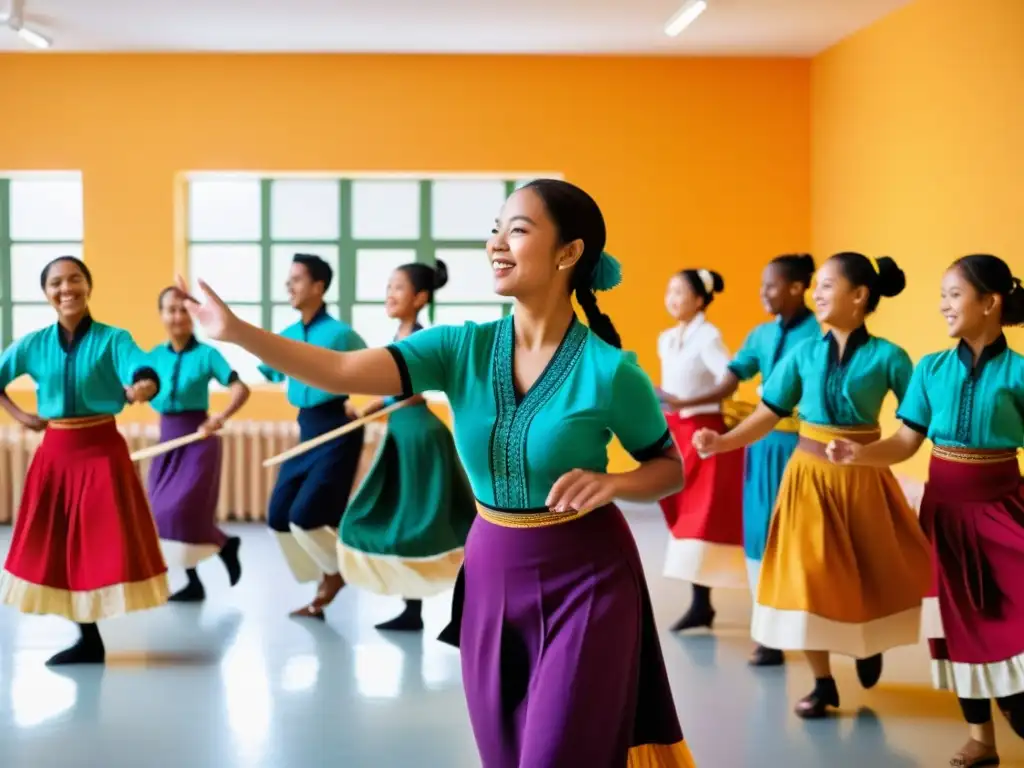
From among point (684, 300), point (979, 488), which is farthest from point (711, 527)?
point (979, 488)

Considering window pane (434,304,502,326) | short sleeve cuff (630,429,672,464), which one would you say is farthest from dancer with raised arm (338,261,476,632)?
window pane (434,304,502,326)

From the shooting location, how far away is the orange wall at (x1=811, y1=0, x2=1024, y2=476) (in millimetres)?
5797

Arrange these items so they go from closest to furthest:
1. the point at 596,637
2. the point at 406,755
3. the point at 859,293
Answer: the point at 596,637 → the point at 406,755 → the point at 859,293

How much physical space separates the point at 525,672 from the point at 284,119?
21.7 feet

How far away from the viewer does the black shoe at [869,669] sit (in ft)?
13.2

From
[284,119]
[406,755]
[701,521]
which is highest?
[284,119]

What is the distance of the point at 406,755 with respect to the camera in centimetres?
350

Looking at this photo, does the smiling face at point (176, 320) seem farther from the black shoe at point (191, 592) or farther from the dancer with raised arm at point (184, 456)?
the black shoe at point (191, 592)

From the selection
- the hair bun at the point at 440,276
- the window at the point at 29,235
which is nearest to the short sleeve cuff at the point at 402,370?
the hair bun at the point at 440,276

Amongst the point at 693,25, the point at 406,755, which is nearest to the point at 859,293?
the point at 406,755

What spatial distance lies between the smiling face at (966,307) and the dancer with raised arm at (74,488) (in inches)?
101

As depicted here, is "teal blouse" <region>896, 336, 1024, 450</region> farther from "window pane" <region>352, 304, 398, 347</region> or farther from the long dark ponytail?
"window pane" <region>352, 304, 398, 347</region>

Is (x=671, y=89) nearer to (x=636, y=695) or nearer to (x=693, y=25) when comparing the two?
(x=693, y=25)

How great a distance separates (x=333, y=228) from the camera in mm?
8562
